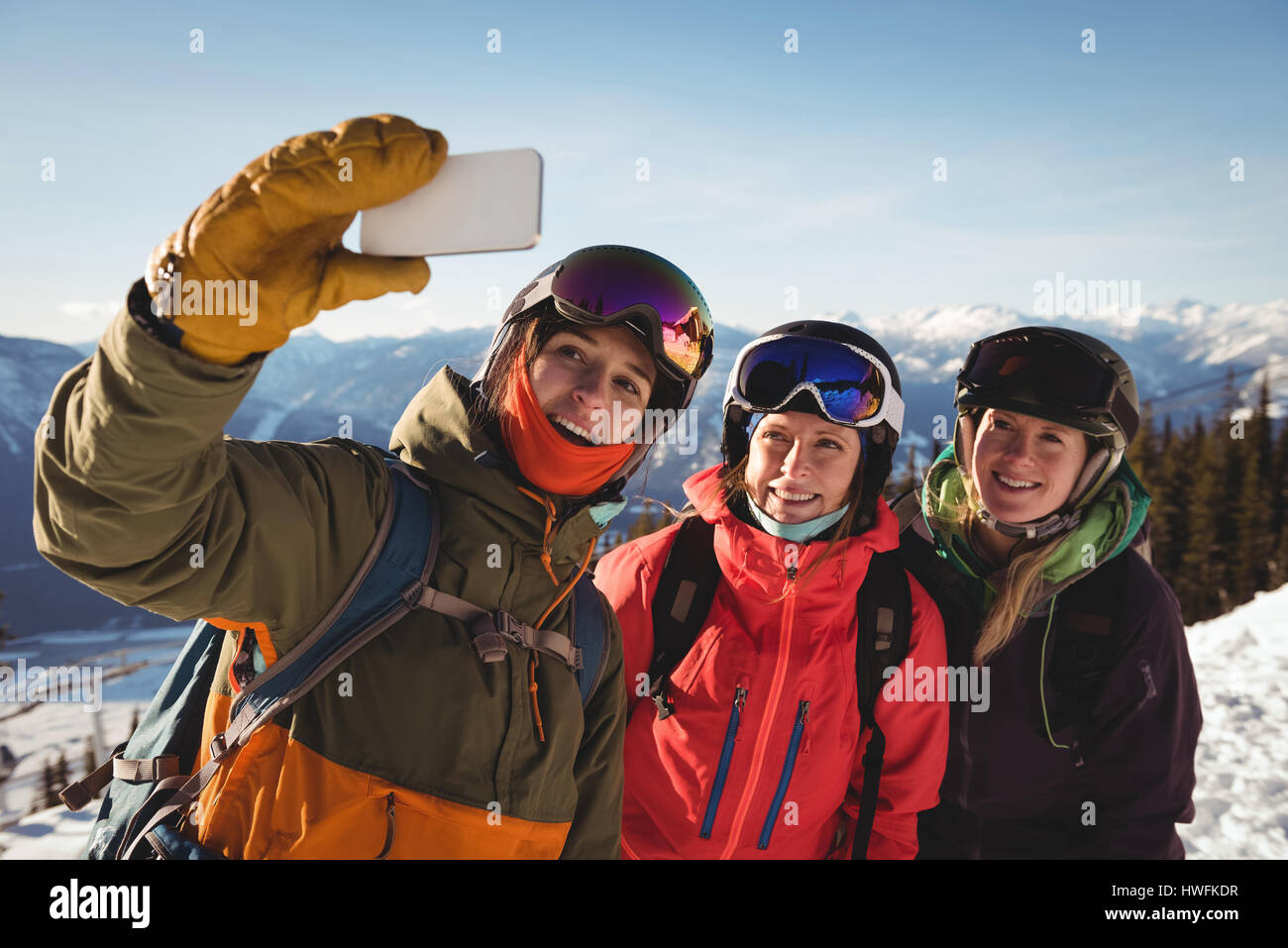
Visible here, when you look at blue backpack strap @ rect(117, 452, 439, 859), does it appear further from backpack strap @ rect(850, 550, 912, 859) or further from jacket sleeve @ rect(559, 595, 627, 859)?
backpack strap @ rect(850, 550, 912, 859)

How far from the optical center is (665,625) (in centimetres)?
340

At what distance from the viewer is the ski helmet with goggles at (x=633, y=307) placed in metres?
2.63

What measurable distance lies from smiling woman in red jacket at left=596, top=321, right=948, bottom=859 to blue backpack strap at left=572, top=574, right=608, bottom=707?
0.88 m

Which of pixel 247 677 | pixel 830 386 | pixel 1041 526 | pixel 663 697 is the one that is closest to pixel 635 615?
pixel 663 697

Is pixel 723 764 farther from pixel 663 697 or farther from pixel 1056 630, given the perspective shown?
pixel 1056 630

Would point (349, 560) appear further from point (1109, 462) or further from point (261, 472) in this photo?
point (1109, 462)

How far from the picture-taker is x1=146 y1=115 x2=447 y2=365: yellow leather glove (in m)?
1.38

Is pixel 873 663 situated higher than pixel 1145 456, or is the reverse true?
pixel 873 663

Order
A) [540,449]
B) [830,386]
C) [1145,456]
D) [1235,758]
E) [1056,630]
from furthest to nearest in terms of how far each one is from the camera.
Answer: [1145,456] → [1235,758] → [830,386] → [1056,630] → [540,449]

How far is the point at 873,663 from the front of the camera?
10.8 ft

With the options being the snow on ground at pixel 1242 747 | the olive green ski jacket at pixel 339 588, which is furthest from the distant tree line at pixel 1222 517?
the olive green ski jacket at pixel 339 588

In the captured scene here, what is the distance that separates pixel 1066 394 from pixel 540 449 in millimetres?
2691
